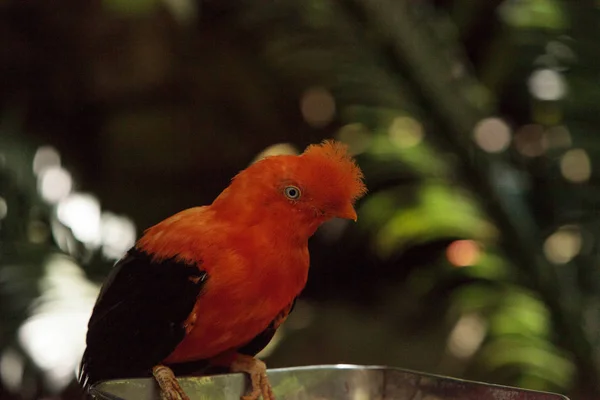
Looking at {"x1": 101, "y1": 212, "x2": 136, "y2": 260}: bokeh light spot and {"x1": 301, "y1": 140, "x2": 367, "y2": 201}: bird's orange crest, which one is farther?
{"x1": 101, "y1": 212, "x2": 136, "y2": 260}: bokeh light spot

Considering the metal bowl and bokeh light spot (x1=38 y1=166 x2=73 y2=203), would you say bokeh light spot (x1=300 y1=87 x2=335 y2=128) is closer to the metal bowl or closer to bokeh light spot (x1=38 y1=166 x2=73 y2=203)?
bokeh light spot (x1=38 y1=166 x2=73 y2=203)

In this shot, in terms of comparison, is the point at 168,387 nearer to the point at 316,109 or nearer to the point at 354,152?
the point at 354,152

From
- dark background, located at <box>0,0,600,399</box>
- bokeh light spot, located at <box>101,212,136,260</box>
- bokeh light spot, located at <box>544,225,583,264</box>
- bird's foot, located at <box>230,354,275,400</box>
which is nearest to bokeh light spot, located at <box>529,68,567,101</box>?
dark background, located at <box>0,0,600,399</box>

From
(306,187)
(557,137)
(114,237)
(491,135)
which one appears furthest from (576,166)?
(306,187)

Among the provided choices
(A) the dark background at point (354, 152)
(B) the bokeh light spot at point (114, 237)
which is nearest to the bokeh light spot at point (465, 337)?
(A) the dark background at point (354, 152)

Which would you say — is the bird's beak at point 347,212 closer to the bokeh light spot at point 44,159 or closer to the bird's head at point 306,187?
the bird's head at point 306,187

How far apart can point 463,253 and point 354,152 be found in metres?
0.26

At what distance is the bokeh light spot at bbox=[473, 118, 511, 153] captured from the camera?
1014 millimetres

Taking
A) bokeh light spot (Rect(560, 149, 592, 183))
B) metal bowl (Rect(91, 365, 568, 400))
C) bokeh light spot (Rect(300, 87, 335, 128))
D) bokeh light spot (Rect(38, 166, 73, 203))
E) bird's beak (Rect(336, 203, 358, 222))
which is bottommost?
metal bowl (Rect(91, 365, 568, 400))

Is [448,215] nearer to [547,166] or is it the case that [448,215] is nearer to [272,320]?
[547,166]

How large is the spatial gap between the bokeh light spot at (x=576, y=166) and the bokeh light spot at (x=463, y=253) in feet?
0.61

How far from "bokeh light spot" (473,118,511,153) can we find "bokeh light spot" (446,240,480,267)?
0.16 m

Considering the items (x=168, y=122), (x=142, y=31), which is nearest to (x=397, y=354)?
(x=168, y=122)

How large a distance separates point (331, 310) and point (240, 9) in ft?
1.93
